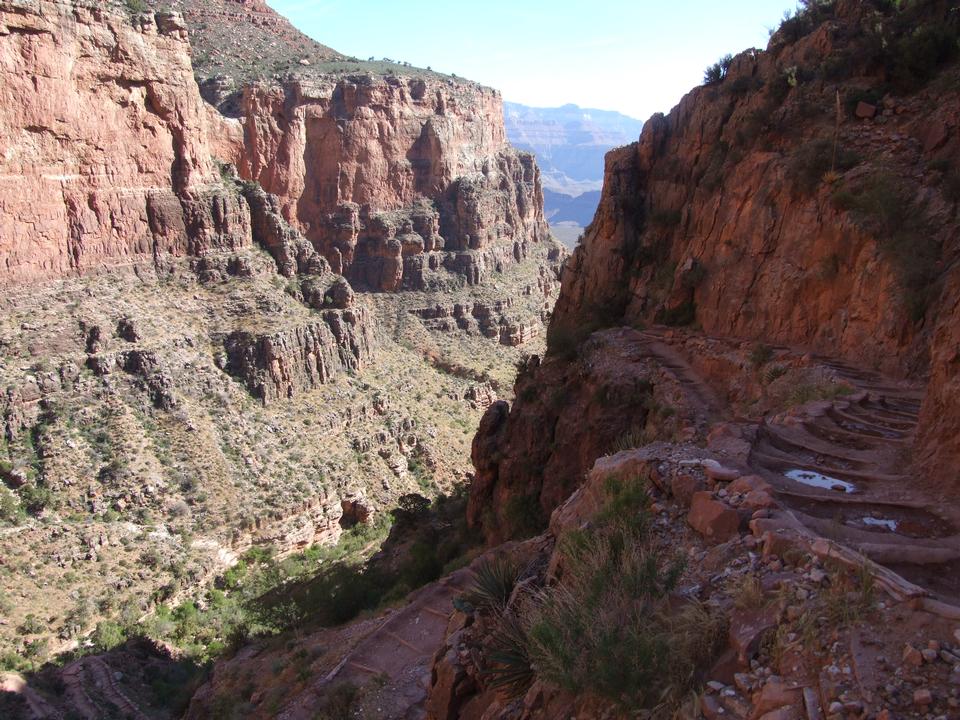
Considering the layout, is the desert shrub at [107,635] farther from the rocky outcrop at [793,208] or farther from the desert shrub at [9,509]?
the rocky outcrop at [793,208]

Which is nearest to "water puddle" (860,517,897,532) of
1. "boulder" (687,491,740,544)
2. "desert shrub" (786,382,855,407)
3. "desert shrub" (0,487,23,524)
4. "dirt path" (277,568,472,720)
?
"boulder" (687,491,740,544)

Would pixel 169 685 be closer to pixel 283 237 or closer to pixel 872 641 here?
pixel 872 641

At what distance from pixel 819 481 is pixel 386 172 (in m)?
64.0

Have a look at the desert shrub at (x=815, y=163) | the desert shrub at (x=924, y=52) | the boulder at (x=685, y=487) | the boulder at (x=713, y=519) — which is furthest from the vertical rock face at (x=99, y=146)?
the boulder at (x=713, y=519)

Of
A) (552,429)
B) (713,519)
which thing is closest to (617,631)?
(713,519)

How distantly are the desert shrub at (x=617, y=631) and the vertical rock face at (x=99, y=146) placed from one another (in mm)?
35313

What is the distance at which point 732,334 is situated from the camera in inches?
697

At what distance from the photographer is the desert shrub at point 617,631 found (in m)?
5.04

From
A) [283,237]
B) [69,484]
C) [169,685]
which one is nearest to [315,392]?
[283,237]

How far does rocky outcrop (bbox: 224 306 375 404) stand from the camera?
40.7 metres

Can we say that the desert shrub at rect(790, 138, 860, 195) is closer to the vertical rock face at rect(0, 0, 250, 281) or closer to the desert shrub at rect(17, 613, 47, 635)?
the desert shrub at rect(17, 613, 47, 635)

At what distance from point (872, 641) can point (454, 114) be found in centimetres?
7480

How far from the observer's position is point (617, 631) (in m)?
5.35

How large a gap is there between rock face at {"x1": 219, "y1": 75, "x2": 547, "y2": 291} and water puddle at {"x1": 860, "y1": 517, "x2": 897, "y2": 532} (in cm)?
5143
